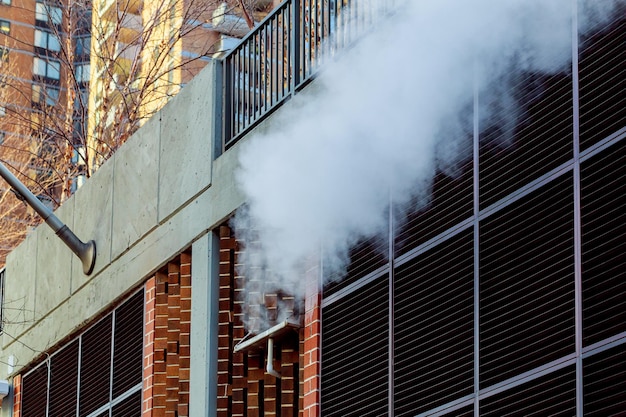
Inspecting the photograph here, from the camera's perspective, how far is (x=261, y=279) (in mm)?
11375

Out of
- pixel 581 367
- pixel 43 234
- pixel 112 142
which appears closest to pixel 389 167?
pixel 581 367

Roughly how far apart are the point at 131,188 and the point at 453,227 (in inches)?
218

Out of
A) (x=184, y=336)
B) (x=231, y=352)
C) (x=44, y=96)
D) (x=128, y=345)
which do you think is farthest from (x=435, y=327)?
(x=44, y=96)

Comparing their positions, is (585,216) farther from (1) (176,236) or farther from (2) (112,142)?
(2) (112,142)

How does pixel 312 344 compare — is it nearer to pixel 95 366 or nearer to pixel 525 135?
pixel 525 135

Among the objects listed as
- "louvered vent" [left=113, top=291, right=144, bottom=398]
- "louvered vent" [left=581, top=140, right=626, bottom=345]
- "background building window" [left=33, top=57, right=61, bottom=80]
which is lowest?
"louvered vent" [left=581, top=140, right=626, bottom=345]

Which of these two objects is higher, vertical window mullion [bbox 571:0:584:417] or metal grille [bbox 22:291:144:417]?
metal grille [bbox 22:291:144:417]

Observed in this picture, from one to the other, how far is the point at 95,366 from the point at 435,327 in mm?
6121

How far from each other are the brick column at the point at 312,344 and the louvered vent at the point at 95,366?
3972 mm

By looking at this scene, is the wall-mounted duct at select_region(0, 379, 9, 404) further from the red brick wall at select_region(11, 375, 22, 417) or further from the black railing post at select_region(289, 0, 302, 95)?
the black railing post at select_region(289, 0, 302, 95)

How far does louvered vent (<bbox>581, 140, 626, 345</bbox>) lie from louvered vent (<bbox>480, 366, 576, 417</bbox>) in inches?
10.1

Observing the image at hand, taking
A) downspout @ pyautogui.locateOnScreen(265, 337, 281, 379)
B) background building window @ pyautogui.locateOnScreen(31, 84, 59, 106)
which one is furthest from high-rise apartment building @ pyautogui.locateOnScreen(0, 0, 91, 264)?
downspout @ pyautogui.locateOnScreen(265, 337, 281, 379)

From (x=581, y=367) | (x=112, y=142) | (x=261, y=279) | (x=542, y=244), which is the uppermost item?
(x=112, y=142)

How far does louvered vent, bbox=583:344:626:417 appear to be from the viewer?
7.20 meters
